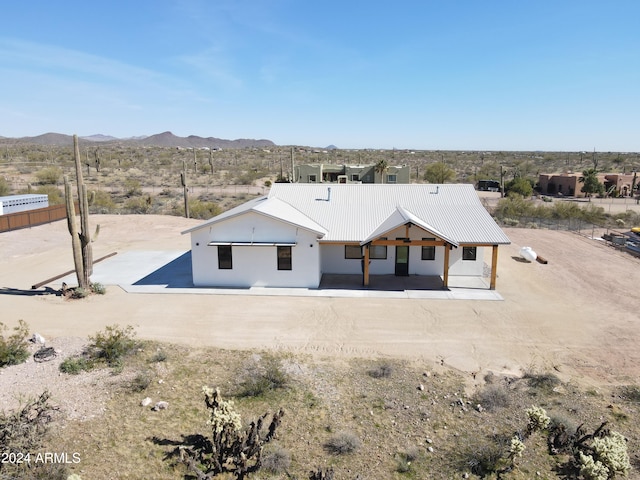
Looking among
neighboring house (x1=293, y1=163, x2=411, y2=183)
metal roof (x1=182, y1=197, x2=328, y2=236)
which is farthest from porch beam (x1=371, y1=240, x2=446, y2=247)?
neighboring house (x1=293, y1=163, x2=411, y2=183)

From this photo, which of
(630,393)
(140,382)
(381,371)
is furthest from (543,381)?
(140,382)

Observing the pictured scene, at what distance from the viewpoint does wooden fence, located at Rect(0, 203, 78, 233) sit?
3198cm

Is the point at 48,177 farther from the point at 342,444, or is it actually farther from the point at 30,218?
the point at 342,444

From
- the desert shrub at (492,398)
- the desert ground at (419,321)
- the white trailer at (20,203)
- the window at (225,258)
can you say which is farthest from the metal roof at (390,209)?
the white trailer at (20,203)

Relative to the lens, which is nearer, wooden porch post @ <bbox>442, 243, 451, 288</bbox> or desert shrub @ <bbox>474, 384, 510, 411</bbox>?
desert shrub @ <bbox>474, 384, 510, 411</bbox>

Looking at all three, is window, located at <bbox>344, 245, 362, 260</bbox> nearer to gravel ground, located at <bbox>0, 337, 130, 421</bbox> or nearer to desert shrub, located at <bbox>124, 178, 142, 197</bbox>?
gravel ground, located at <bbox>0, 337, 130, 421</bbox>

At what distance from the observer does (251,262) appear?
20219 millimetres

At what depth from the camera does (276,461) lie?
29.7 ft

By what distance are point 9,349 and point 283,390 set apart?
26.0ft

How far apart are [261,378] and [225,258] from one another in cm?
911

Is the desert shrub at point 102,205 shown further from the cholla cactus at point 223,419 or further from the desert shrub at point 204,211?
the cholla cactus at point 223,419

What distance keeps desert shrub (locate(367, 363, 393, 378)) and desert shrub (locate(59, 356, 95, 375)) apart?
7832 mm

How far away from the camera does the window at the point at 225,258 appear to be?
2027cm

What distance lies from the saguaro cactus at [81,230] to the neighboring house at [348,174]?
84.1 ft
